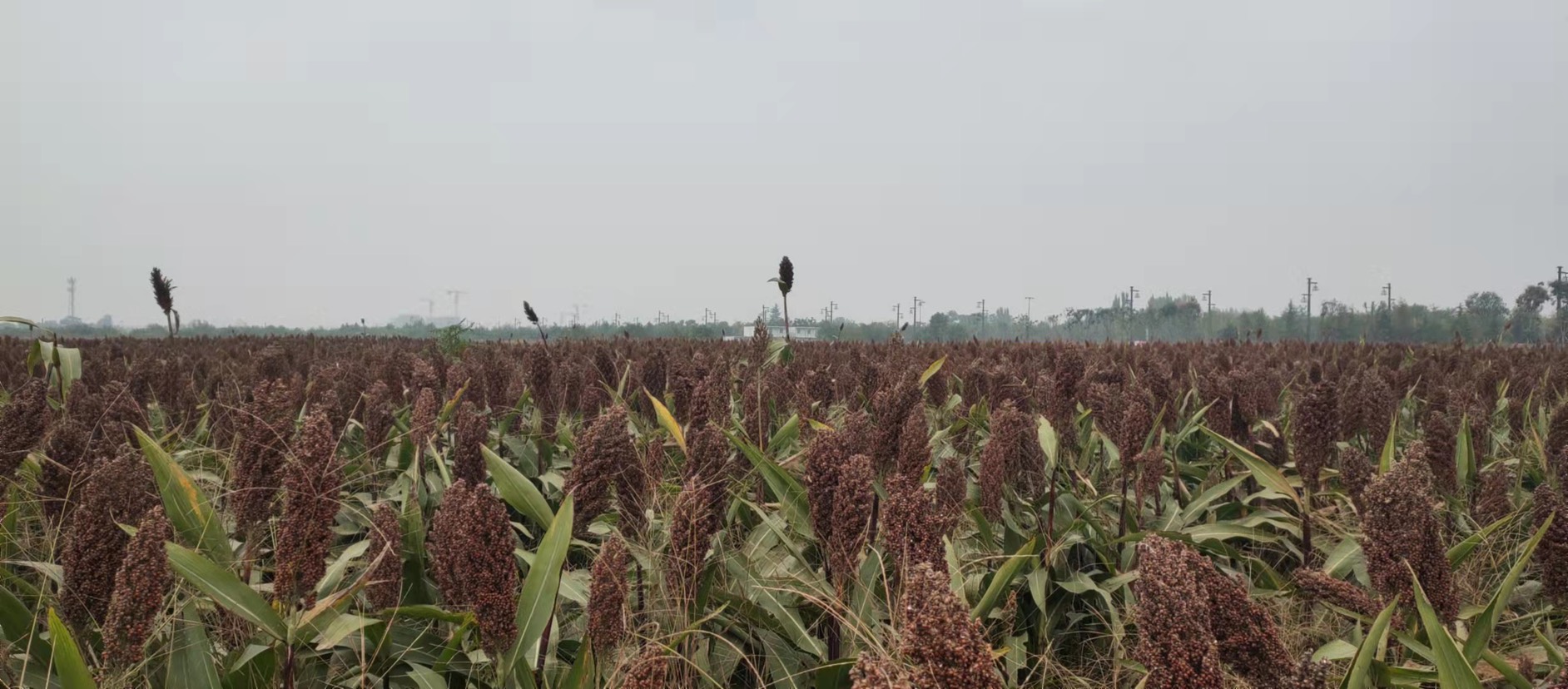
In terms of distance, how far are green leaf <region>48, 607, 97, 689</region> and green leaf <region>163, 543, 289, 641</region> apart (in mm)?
240

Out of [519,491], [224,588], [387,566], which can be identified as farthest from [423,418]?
[224,588]

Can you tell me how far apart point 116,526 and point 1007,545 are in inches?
120

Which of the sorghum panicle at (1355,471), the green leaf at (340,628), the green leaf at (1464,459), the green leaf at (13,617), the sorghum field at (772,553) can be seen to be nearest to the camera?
A: the sorghum field at (772,553)

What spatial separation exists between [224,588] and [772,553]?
1.85m

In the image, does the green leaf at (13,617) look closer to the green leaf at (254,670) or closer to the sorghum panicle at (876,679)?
the green leaf at (254,670)

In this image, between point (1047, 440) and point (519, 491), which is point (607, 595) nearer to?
point (519, 491)

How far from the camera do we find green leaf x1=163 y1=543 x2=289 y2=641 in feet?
5.55

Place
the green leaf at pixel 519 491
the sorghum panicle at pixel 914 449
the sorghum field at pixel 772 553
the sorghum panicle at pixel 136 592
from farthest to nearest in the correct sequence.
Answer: the sorghum panicle at pixel 914 449, the green leaf at pixel 519 491, the sorghum field at pixel 772 553, the sorghum panicle at pixel 136 592

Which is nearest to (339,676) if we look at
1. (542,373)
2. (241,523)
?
Answer: (241,523)

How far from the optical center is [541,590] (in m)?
1.84

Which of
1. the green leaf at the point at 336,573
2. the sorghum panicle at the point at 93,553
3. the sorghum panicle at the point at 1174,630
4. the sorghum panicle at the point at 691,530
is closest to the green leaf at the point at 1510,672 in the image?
the sorghum panicle at the point at 1174,630

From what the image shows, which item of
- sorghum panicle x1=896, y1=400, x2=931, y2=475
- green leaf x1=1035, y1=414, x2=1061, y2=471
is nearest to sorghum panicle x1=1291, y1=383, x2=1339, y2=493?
green leaf x1=1035, y1=414, x2=1061, y2=471

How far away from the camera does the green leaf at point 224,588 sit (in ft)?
5.55

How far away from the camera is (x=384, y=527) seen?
78.7 inches
